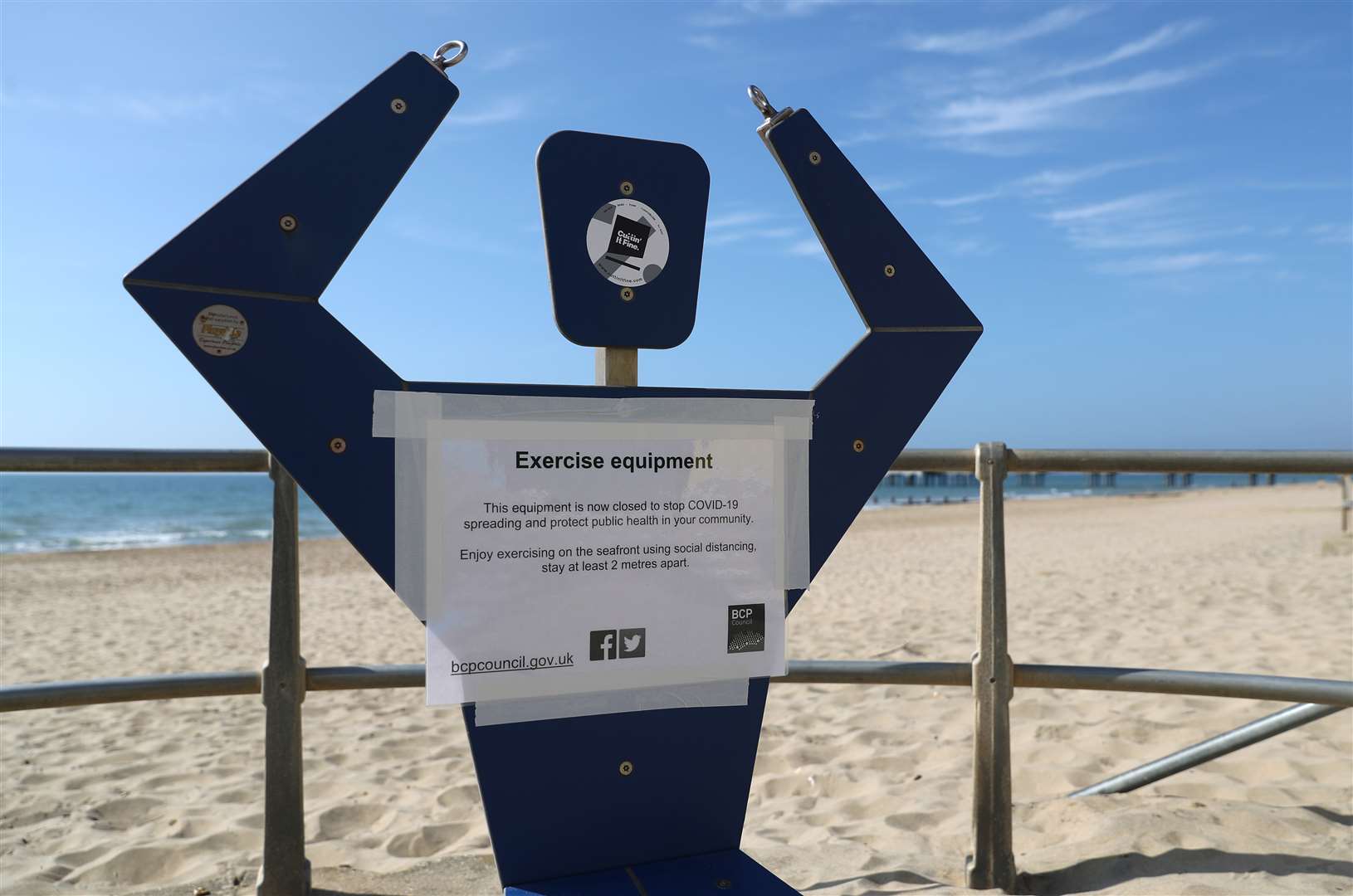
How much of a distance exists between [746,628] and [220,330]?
3.21 feet

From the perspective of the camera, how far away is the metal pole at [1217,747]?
8.05ft

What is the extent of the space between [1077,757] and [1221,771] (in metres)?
0.48

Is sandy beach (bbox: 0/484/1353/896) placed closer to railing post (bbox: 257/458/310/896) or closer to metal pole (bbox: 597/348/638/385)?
railing post (bbox: 257/458/310/896)

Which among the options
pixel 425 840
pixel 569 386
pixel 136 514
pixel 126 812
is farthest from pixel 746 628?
pixel 136 514

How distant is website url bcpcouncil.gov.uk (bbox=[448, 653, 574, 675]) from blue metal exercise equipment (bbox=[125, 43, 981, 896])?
0.08 meters

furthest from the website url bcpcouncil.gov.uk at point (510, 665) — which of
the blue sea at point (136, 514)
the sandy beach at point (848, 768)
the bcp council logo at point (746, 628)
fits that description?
the blue sea at point (136, 514)

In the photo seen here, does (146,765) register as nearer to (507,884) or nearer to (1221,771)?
(507,884)

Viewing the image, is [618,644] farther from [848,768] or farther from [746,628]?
[848,768]

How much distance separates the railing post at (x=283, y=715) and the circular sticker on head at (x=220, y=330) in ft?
2.65

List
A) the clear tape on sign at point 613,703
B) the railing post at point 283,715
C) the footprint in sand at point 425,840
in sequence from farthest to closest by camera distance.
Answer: the footprint in sand at point 425,840, the railing post at point 283,715, the clear tape on sign at point 613,703

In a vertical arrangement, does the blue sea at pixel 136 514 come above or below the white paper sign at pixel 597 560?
below

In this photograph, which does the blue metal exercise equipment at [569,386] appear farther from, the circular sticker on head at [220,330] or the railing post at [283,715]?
the railing post at [283,715]

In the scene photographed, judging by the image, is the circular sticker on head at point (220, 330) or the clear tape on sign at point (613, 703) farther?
the clear tape on sign at point (613, 703)

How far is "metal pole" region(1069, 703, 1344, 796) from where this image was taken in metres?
2.45
